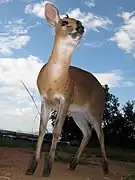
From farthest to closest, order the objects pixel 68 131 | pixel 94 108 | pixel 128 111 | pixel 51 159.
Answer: pixel 128 111 < pixel 68 131 < pixel 94 108 < pixel 51 159

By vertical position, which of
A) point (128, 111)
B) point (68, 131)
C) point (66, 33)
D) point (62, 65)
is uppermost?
point (128, 111)

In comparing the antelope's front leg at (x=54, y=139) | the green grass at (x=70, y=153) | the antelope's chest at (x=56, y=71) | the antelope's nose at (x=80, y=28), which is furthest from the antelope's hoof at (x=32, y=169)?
the green grass at (x=70, y=153)

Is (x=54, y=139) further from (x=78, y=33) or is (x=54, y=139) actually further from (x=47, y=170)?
(x=78, y=33)

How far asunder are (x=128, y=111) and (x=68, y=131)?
24.7 feet

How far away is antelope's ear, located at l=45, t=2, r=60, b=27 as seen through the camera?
772 cm

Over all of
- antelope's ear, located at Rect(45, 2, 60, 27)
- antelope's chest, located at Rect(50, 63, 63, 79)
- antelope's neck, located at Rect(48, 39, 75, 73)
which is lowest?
antelope's chest, located at Rect(50, 63, 63, 79)

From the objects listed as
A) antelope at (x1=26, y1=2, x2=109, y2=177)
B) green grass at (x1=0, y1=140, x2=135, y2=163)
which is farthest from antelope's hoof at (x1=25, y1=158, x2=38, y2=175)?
green grass at (x1=0, y1=140, x2=135, y2=163)

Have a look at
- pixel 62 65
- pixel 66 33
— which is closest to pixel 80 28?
pixel 66 33

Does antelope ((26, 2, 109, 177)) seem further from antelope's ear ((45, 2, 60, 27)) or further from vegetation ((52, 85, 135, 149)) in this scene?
vegetation ((52, 85, 135, 149))

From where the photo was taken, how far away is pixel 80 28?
7.18 metres

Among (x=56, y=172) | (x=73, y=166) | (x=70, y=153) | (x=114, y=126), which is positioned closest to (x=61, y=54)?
(x=56, y=172)

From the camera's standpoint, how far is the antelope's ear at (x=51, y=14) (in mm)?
7719

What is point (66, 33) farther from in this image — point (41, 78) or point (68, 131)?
point (68, 131)

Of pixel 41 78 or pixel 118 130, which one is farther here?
pixel 118 130
